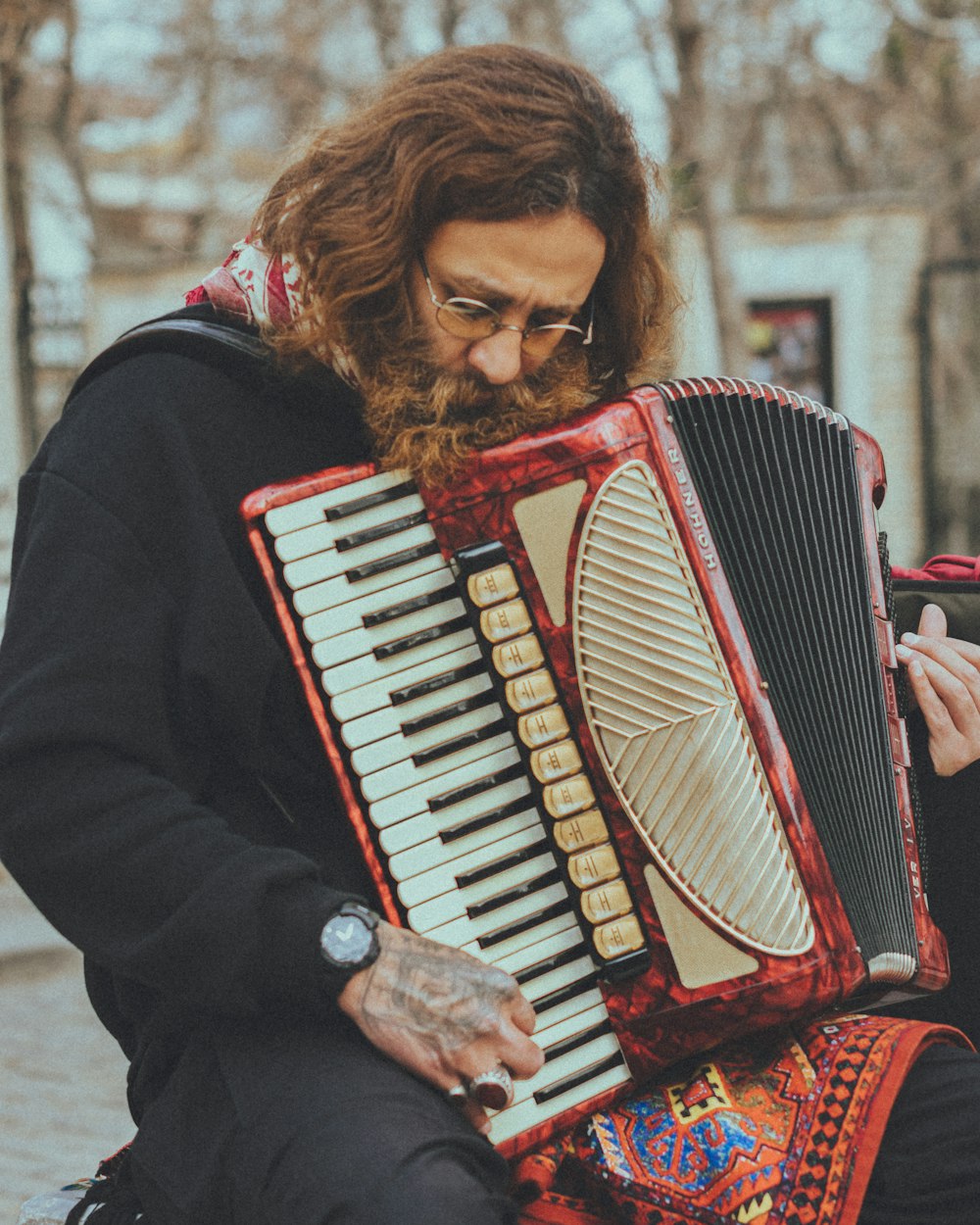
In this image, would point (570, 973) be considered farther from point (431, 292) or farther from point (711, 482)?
point (431, 292)

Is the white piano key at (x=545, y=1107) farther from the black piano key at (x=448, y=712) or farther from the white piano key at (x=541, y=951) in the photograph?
the black piano key at (x=448, y=712)

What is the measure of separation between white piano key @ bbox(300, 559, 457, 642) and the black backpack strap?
0.36 meters

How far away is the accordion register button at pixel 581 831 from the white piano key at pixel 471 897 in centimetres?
3

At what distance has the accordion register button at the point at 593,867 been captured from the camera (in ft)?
5.75

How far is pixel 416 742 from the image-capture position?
5.64 ft

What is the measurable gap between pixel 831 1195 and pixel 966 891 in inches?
23.8

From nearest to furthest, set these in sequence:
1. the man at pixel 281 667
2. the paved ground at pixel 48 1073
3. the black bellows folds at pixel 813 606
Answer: the man at pixel 281 667 → the black bellows folds at pixel 813 606 → the paved ground at pixel 48 1073

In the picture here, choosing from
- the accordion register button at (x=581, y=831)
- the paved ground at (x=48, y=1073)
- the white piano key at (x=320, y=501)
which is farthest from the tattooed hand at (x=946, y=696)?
the paved ground at (x=48, y=1073)

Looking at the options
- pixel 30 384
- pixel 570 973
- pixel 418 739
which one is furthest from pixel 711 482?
pixel 30 384

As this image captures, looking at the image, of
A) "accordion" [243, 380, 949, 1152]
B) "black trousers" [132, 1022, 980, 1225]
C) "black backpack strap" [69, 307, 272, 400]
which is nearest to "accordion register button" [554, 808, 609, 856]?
"accordion" [243, 380, 949, 1152]

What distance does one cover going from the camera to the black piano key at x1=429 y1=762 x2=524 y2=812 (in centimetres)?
172

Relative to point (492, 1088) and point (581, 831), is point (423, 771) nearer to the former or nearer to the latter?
point (581, 831)

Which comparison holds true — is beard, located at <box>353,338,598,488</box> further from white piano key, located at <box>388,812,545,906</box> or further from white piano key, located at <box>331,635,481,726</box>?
white piano key, located at <box>388,812,545,906</box>

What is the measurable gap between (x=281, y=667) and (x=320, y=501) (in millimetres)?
205
